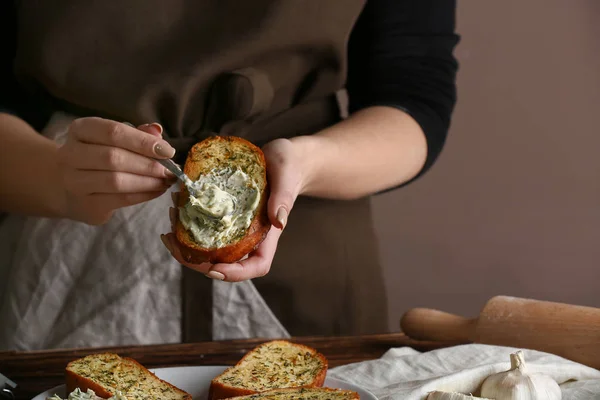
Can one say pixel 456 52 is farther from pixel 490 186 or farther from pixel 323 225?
Result: pixel 323 225

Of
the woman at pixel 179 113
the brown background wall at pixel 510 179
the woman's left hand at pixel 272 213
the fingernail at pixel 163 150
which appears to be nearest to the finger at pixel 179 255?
the woman's left hand at pixel 272 213

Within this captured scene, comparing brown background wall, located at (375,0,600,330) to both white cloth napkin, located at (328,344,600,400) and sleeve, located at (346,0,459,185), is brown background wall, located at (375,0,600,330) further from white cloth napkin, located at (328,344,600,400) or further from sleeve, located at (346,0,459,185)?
white cloth napkin, located at (328,344,600,400)

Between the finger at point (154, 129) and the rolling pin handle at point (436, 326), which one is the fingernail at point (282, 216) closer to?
the finger at point (154, 129)

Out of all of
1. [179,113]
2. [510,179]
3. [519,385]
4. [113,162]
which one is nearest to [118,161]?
[113,162]

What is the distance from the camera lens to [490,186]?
80.2 inches

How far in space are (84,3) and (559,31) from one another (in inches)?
47.9

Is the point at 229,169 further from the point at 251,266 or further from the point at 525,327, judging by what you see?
the point at 525,327

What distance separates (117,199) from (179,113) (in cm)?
32

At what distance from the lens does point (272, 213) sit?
88cm

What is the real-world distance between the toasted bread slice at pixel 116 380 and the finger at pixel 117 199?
183 millimetres

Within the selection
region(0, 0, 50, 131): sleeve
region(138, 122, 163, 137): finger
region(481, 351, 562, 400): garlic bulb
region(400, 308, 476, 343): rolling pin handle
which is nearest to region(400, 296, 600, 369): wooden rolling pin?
region(400, 308, 476, 343): rolling pin handle

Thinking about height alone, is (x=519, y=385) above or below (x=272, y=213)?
below

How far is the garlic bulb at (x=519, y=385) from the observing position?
0.87 meters

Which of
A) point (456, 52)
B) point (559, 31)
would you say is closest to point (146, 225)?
point (456, 52)
